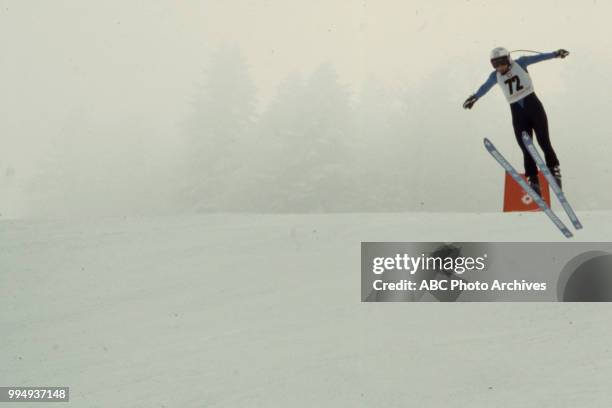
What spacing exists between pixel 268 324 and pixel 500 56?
329 cm

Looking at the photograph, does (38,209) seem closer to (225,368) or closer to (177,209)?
(177,209)

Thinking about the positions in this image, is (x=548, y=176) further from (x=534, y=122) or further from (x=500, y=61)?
(x=500, y=61)

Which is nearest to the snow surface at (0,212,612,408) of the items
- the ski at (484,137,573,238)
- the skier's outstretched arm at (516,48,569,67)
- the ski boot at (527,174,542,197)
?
the ski at (484,137,573,238)

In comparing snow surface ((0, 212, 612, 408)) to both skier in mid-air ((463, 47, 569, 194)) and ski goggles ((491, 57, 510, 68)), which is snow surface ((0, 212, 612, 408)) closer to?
skier in mid-air ((463, 47, 569, 194))

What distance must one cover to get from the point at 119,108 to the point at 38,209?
28.6ft

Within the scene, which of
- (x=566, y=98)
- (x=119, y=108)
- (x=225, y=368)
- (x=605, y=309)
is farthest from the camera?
(x=119, y=108)

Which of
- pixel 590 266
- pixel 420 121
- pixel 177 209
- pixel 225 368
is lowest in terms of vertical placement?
pixel 225 368

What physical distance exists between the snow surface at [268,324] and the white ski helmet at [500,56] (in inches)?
64.1

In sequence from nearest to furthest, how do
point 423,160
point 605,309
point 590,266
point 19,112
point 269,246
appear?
point 605,309
point 590,266
point 269,246
point 423,160
point 19,112

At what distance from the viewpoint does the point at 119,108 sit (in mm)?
38156

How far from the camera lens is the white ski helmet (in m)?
5.82

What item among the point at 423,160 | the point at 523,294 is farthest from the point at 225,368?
the point at 423,160

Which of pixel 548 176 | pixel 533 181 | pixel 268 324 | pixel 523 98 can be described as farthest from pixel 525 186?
pixel 268 324

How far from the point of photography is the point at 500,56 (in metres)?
5.83
